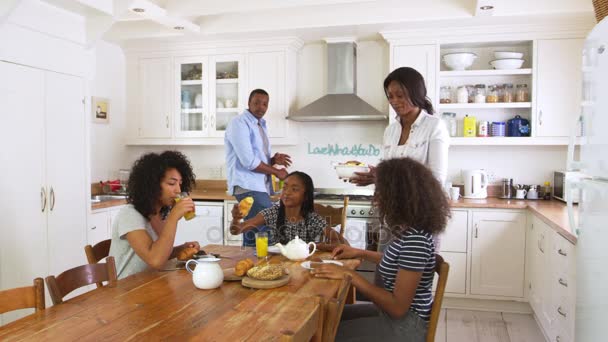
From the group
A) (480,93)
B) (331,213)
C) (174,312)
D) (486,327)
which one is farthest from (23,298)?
(480,93)

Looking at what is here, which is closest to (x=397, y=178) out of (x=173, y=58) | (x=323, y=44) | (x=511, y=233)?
(x=511, y=233)

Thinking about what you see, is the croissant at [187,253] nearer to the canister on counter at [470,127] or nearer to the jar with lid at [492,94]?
the canister on counter at [470,127]

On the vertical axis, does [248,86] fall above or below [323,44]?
below

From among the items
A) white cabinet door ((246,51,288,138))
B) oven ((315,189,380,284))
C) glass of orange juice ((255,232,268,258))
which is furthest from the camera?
white cabinet door ((246,51,288,138))

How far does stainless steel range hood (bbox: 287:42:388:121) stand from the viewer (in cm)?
440

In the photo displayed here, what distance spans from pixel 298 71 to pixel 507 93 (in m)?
1.83

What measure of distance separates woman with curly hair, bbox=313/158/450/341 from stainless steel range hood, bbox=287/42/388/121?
8.21 ft

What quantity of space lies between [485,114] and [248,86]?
2.07 meters

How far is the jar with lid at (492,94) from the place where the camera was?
4.19m

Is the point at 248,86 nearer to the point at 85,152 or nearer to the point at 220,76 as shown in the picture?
the point at 220,76

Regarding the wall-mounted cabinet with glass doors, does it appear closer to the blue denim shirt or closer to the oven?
the blue denim shirt

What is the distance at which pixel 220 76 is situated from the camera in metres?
4.77

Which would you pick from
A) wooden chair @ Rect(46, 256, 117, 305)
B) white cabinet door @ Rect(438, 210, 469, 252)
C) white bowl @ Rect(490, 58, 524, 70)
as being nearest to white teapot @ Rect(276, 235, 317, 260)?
wooden chair @ Rect(46, 256, 117, 305)

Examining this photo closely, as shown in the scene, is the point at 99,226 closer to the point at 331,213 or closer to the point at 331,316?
the point at 331,213
